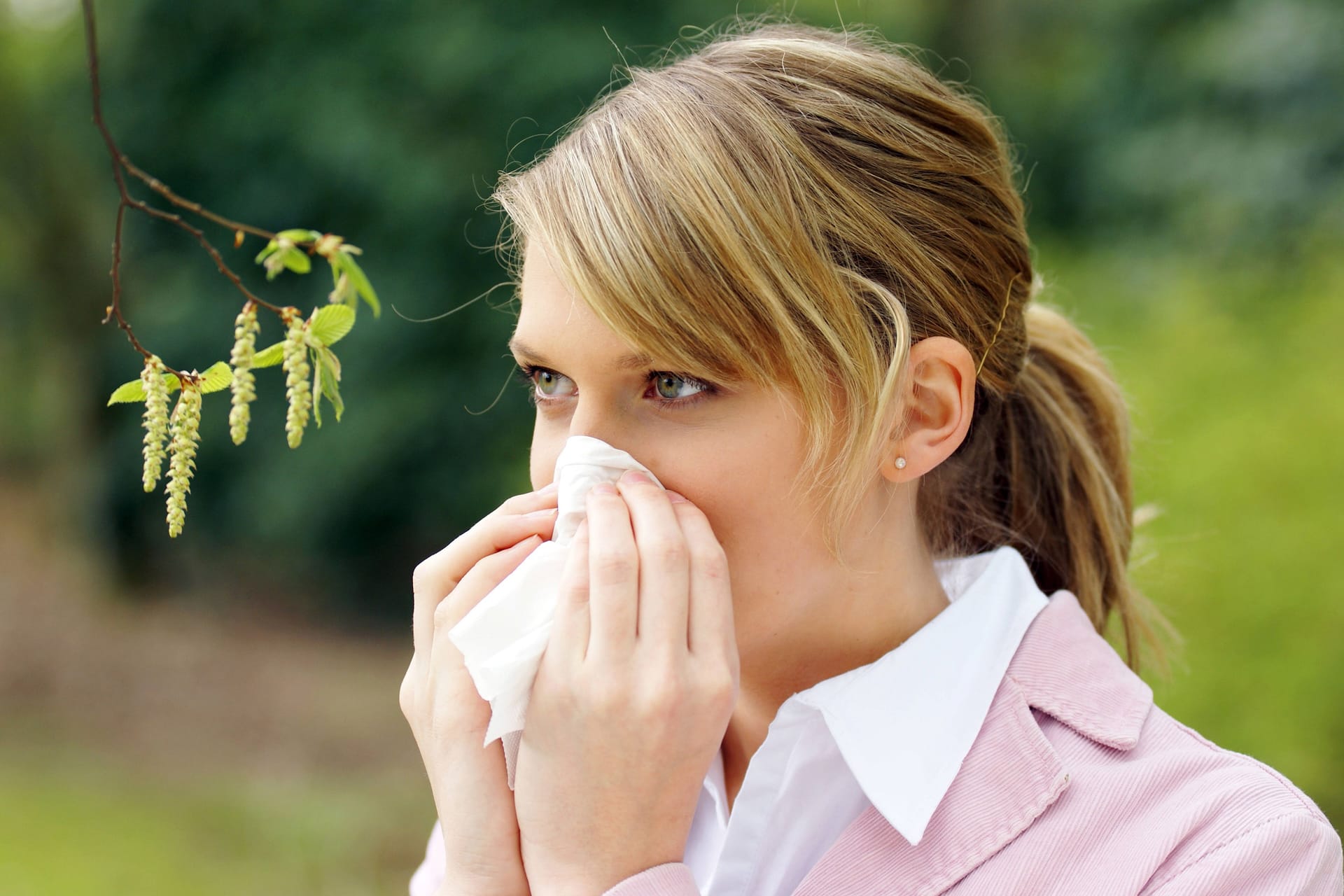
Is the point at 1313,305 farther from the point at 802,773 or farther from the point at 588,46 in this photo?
the point at 588,46

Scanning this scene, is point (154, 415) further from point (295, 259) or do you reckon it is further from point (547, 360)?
point (547, 360)

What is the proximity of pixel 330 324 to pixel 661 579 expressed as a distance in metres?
0.63

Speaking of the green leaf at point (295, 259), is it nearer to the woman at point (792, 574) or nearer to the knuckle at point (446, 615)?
the woman at point (792, 574)

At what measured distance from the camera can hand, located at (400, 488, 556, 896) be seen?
1859mm

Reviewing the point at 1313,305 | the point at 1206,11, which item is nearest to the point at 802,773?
the point at 1313,305

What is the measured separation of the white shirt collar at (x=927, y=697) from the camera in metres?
1.88

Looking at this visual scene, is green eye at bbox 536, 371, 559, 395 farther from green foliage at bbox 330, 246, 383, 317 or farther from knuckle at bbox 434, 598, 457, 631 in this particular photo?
knuckle at bbox 434, 598, 457, 631

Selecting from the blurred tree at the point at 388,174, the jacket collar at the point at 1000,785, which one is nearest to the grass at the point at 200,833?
the blurred tree at the point at 388,174

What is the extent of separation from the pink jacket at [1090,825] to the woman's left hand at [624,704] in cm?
8

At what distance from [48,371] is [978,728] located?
8.04m

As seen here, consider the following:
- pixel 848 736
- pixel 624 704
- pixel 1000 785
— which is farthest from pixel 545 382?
pixel 1000 785

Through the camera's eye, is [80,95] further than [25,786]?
Yes

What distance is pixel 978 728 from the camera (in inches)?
77.2

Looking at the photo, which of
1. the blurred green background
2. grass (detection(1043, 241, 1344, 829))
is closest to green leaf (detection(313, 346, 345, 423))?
grass (detection(1043, 241, 1344, 829))
